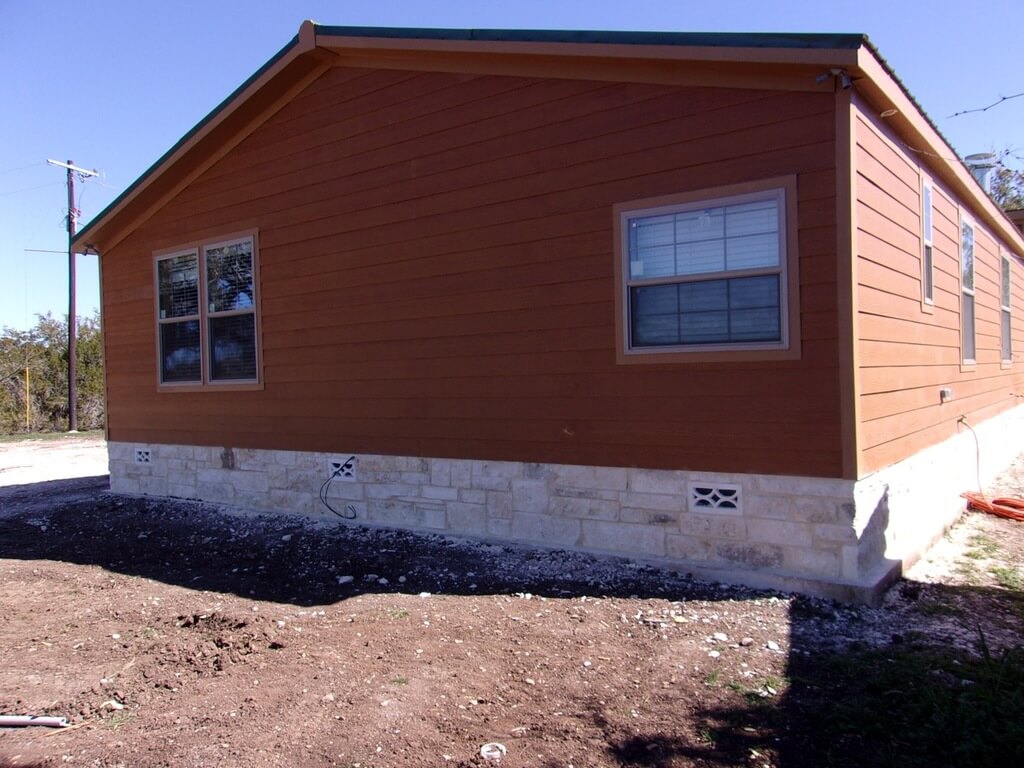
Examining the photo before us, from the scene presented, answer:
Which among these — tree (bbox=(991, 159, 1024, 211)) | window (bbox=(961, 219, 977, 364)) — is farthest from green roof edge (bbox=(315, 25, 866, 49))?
tree (bbox=(991, 159, 1024, 211))

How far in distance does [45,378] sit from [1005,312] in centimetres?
2661

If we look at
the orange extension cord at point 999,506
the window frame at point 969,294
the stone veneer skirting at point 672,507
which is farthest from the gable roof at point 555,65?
the orange extension cord at point 999,506

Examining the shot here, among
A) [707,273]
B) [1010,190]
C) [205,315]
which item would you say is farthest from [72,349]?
[1010,190]

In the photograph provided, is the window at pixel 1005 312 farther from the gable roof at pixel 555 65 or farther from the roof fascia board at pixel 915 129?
the gable roof at pixel 555 65

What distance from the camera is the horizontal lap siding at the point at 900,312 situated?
4.76m

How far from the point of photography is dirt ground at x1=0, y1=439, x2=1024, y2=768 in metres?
3.10

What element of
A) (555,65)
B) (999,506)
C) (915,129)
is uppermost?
(555,65)

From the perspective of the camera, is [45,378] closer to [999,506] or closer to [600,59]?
[600,59]

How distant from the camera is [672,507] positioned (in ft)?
17.2

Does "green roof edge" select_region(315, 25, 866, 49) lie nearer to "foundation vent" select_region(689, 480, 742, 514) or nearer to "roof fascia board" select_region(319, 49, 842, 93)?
"roof fascia board" select_region(319, 49, 842, 93)

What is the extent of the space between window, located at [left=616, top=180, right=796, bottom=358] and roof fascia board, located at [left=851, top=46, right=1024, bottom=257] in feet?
2.75

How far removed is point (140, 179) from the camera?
333 inches

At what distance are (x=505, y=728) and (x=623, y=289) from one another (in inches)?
127

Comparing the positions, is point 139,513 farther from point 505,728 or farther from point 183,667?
point 505,728
